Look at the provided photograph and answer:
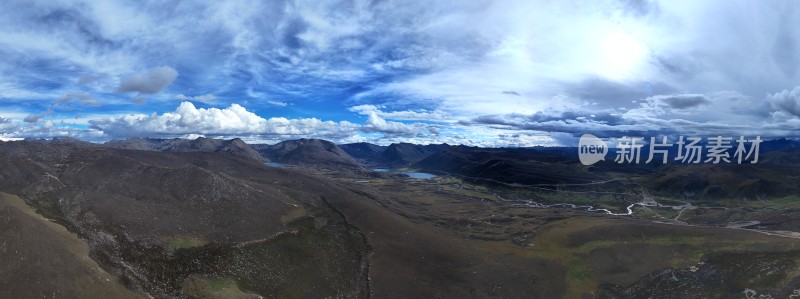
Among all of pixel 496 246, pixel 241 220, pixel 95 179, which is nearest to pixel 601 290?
pixel 496 246

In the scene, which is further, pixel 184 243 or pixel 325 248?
pixel 325 248

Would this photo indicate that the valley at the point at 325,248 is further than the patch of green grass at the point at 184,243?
No

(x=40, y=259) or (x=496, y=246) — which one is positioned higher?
(x=40, y=259)

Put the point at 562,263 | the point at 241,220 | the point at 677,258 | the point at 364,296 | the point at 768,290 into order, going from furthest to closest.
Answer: the point at 241,220
the point at 562,263
the point at 677,258
the point at 364,296
the point at 768,290

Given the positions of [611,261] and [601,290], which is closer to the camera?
[601,290]

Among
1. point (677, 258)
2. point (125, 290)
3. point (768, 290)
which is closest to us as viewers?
point (125, 290)

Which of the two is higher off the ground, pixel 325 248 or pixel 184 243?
pixel 184 243

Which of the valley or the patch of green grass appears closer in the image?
the valley

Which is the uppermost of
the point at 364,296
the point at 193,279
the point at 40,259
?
the point at 40,259

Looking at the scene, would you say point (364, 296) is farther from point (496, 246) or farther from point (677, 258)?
point (677, 258)
